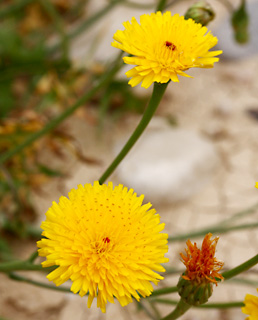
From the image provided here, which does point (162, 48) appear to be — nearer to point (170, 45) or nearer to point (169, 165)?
point (170, 45)

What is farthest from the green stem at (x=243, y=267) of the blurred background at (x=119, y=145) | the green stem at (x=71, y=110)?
the blurred background at (x=119, y=145)

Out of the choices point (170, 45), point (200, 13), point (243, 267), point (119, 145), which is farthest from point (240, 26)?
point (119, 145)

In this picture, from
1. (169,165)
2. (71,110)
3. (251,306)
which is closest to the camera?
(251,306)

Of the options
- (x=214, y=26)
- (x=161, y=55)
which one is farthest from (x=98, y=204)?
(x=214, y=26)

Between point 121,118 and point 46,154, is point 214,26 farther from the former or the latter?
point 46,154

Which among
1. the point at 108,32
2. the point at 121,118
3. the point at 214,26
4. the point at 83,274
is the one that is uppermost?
the point at 214,26
